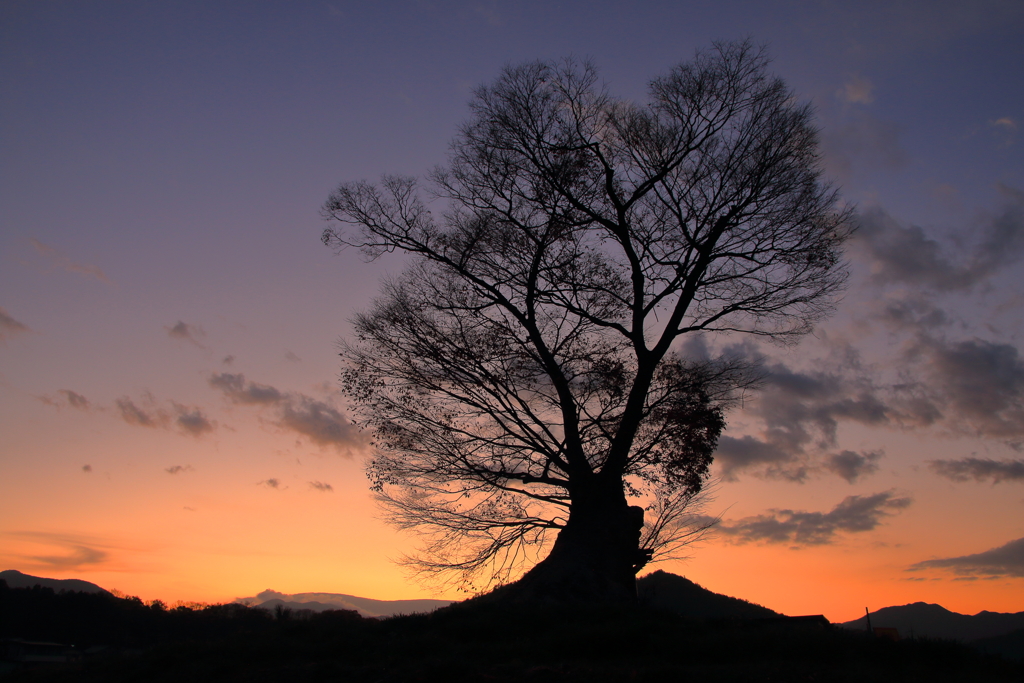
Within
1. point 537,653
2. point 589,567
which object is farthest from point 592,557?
point 537,653

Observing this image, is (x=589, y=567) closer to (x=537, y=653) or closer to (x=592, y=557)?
(x=592, y=557)

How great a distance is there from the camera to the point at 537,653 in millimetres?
7773

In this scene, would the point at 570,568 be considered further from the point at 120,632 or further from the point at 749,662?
the point at 120,632

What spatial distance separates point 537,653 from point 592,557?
4029mm

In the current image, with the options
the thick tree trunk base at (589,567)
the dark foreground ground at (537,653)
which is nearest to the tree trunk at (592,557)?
the thick tree trunk base at (589,567)

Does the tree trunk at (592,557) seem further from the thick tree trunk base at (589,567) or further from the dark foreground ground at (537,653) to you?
the dark foreground ground at (537,653)

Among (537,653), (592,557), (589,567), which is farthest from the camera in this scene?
(592,557)

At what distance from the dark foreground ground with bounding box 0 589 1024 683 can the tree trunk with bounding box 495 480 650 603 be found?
1.61 m

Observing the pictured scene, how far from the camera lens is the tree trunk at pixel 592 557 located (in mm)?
11078

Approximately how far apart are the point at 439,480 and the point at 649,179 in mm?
7724

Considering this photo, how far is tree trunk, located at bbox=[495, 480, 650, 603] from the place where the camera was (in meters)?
11.1

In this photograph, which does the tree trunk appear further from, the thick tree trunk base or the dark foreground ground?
the dark foreground ground

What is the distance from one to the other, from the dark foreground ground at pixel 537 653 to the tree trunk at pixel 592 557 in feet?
5.30

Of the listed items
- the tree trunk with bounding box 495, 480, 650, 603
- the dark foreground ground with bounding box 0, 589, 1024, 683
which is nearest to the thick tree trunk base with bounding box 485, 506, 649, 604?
the tree trunk with bounding box 495, 480, 650, 603
